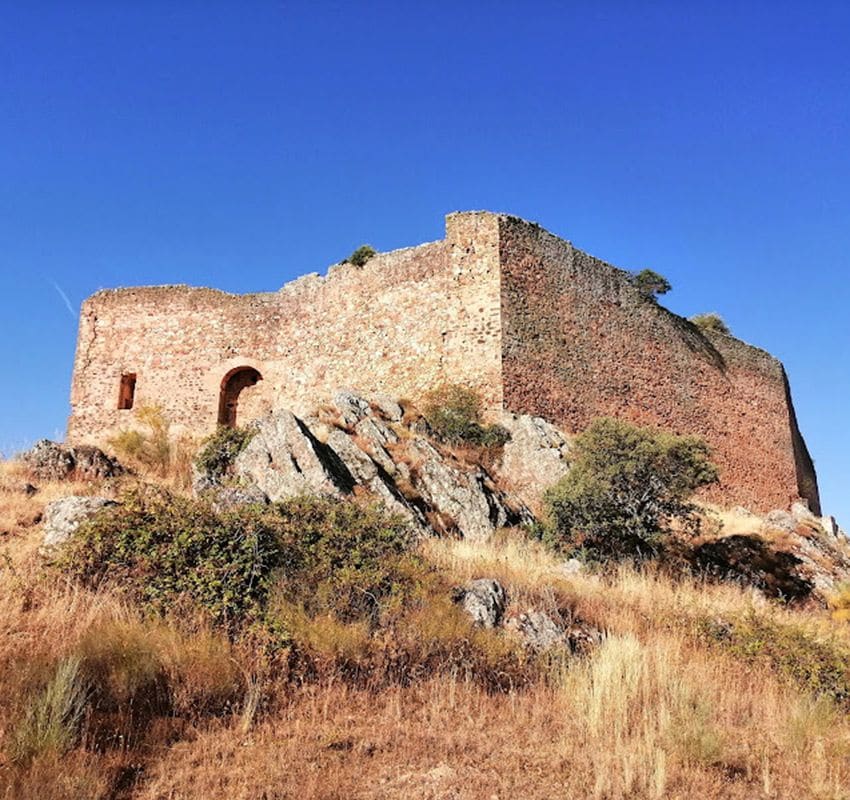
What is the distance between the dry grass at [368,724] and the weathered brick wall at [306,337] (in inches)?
433

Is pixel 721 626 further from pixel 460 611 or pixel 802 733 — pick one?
pixel 460 611

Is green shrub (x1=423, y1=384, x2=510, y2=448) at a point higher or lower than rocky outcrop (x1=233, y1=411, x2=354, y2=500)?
higher

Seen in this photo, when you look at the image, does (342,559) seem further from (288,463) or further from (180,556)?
(288,463)

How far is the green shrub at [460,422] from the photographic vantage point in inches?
596

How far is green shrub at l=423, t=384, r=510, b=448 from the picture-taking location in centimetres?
1515

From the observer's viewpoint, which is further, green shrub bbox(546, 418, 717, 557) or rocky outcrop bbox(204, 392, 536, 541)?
green shrub bbox(546, 418, 717, 557)

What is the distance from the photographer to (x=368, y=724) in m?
4.75

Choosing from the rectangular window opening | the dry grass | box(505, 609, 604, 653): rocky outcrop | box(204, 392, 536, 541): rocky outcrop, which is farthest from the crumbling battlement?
the dry grass

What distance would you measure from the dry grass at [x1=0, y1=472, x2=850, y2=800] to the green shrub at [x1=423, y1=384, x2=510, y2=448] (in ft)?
29.3

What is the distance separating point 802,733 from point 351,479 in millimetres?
7508

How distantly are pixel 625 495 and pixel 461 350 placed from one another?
21.0 ft

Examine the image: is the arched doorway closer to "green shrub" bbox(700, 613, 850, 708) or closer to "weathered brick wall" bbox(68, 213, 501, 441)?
"weathered brick wall" bbox(68, 213, 501, 441)

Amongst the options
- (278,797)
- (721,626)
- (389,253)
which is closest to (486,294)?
(389,253)

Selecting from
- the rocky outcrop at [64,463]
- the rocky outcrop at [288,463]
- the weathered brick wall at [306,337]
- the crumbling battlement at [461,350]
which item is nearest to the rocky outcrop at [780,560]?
the crumbling battlement at [461,350]
